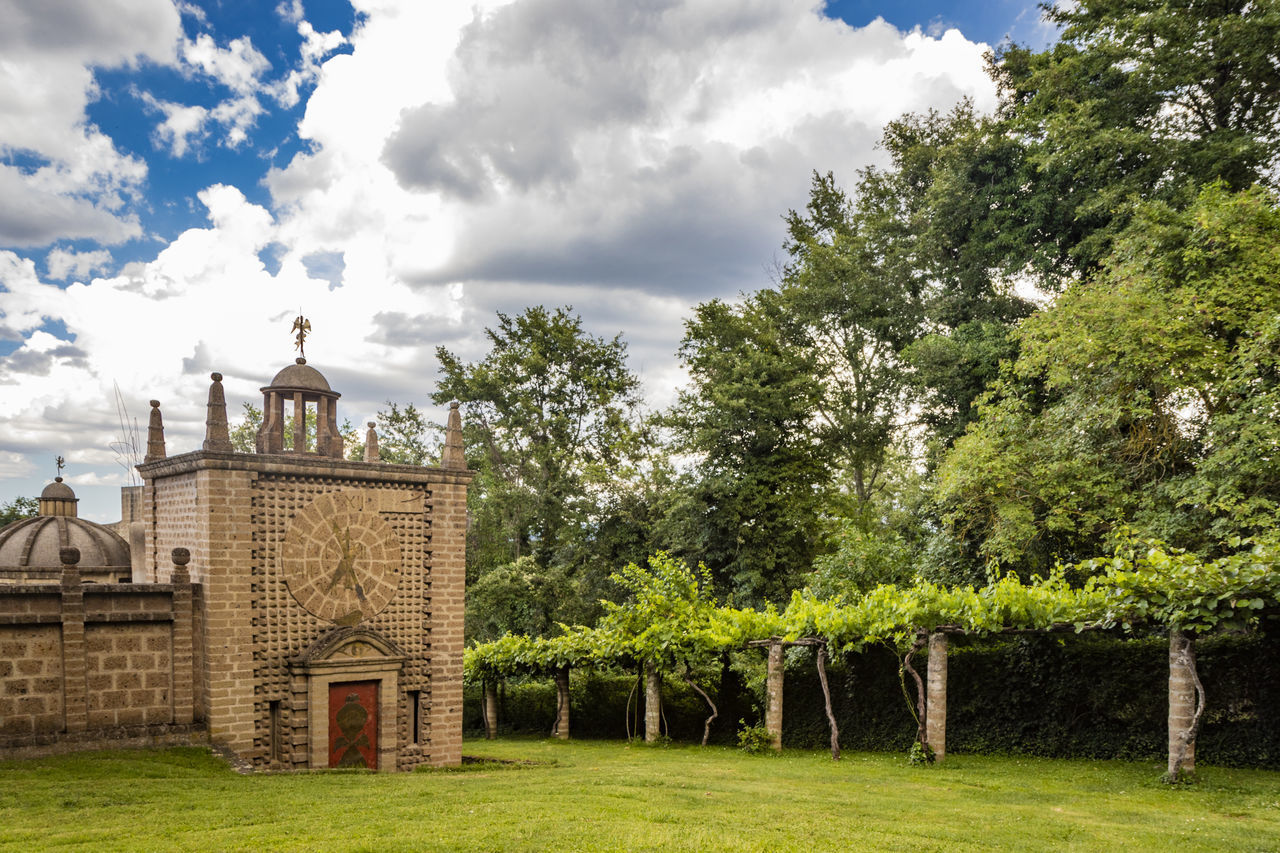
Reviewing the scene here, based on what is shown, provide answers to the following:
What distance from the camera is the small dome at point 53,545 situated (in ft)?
62.1

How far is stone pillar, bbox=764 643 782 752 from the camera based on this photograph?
16797 millimetres

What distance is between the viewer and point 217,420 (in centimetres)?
1458

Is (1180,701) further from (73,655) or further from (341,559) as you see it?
(73,655)

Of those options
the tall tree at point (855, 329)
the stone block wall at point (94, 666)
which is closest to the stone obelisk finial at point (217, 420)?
the stone block wall at point (94, 666)

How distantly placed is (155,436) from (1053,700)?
57.0 feet

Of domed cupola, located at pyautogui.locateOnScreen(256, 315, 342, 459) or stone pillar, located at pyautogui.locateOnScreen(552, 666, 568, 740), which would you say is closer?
domed cupola, located at pyautogui.locateOnScreen(256, 315, 342, 459)

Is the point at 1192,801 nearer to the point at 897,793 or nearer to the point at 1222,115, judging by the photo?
the point at 897,793

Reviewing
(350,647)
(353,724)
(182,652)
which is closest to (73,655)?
(182,652)

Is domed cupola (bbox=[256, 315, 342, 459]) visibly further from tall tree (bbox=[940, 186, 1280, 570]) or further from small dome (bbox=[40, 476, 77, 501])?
tall tree (bbox=[940, 186, 1280, 570])

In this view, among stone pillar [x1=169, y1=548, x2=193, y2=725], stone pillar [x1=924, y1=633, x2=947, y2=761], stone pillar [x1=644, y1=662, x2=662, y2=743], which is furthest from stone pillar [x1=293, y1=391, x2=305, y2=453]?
stone pillar [x1=924, y1=633, x2=947, y2=761]

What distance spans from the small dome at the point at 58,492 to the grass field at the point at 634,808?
561 inches

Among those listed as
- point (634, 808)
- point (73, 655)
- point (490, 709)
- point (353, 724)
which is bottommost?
point (490, 709)

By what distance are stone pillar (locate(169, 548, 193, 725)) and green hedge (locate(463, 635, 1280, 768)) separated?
10859mm

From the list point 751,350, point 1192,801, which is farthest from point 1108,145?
point 1192,801
